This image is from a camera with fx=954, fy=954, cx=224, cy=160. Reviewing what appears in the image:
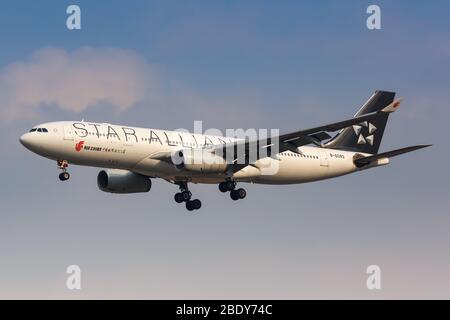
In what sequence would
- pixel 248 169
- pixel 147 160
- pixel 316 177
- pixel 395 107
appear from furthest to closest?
pixel 316 177 < pixel 248 169 < pixel 147 160 < pixel 395 107

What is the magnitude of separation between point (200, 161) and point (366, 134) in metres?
17.6

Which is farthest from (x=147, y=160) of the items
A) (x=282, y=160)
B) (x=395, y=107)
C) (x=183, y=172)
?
(x=395, y=107)

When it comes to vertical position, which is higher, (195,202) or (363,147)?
(363,147)

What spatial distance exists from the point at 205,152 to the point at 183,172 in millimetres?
2083

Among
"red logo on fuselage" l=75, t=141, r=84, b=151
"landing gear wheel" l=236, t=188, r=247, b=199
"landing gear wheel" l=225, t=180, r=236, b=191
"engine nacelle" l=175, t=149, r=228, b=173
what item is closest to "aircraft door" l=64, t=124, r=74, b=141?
"red logo on fuselage" l=75, t=141, r=84, b=151

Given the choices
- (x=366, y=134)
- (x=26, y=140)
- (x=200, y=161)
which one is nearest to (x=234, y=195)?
(x=200, y=161)

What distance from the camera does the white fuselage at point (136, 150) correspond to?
202 ft

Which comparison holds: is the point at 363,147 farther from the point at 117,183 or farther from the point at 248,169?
the point at 117,183

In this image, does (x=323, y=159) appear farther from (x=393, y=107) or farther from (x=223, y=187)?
(x=393, y=107)

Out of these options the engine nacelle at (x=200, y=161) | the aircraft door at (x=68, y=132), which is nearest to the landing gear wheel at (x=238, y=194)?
the engine nacelle at (x=200, y=161)

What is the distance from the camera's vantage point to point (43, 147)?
61312 mm

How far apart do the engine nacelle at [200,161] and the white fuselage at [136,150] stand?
678mm

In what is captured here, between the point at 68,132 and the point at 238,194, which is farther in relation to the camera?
the point at 238,194

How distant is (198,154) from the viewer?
64.4 metres
